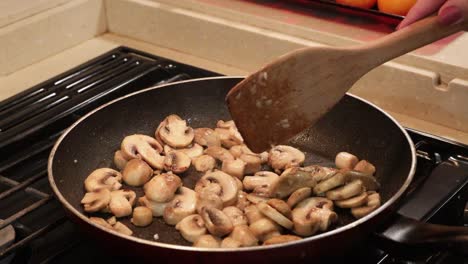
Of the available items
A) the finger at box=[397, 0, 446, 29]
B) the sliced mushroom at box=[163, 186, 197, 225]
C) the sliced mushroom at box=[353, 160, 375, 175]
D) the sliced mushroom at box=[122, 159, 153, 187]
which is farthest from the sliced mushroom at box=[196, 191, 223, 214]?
the finger at box=[397, 0, 446, 29]

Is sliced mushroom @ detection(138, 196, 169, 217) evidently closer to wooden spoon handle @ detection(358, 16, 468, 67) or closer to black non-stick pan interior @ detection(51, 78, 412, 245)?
black non-stick pan interior @ detection(51, 78, 412, 245)

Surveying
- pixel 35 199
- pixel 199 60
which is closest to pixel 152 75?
pixel 199 60

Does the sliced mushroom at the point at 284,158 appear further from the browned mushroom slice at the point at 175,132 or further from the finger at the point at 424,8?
the finger at the point at 424,8

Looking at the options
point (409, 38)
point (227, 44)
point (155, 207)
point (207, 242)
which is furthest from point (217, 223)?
point (227, 44)

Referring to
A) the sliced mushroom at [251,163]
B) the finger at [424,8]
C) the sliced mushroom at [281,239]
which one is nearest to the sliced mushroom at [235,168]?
Answer: the sliced mushroom at [251,163]

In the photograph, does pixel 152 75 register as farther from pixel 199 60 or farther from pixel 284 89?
pixel 284 89
